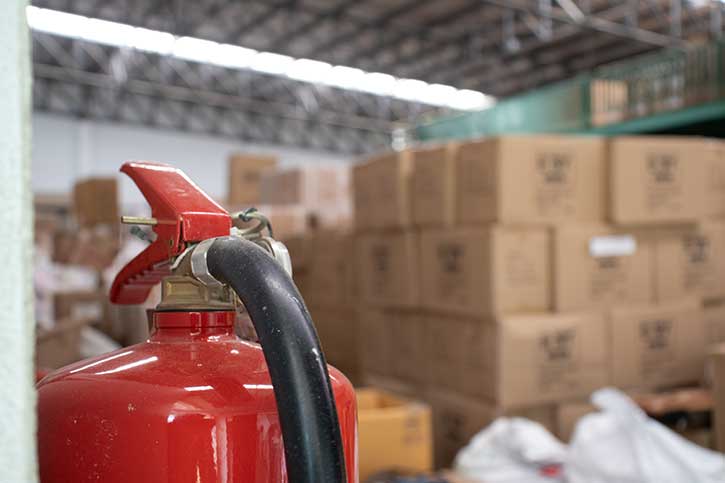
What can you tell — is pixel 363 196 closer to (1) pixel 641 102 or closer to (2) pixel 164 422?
(2) pixel 164 422

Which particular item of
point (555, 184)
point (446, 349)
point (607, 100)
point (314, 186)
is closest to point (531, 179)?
point (555, 184)

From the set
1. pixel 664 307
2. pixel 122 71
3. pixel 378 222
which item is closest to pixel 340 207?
pixel 378 222

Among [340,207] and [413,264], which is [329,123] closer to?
[340,207]

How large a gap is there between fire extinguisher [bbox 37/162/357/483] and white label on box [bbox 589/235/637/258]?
2023 millimetres

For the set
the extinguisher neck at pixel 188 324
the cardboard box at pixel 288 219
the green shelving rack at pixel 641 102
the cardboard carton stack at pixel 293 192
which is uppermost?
the green shelving rack at pixel 641 102

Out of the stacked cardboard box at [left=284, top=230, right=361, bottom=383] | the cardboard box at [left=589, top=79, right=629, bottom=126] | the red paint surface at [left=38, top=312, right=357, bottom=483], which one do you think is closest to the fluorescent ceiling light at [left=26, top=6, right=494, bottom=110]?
the cardboard box at [left=589, top=79, right=629, bottom=126]

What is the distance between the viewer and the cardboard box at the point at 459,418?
7.69 feet

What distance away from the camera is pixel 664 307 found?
262 centimetres

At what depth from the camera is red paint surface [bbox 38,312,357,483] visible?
497 mm

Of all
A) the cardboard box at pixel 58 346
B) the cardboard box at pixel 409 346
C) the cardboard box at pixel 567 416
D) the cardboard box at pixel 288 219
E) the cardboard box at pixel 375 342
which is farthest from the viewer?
the cardboard box at pixel 288 219

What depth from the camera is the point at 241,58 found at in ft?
34.1

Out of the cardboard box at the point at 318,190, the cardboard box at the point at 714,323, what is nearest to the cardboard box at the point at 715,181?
the cardboard box at the point at 714,323

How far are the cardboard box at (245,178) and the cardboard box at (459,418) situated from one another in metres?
3.42

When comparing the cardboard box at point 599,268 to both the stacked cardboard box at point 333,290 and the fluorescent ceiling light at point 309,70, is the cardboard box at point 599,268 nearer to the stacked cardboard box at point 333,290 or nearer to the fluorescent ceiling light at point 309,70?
the stacked cardboard box at point 333,290
